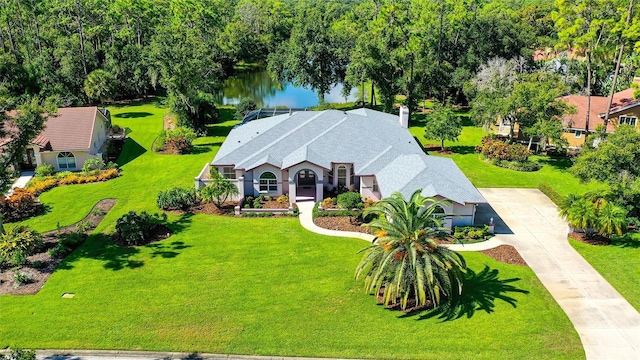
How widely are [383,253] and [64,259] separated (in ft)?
62.0

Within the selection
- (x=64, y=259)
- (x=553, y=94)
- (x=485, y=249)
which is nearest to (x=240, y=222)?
(x=64, y=259)

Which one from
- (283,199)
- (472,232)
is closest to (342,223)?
(283,199)

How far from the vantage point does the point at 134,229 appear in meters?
31.0

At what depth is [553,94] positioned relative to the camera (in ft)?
146

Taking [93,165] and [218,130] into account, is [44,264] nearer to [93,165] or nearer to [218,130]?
[93,165]

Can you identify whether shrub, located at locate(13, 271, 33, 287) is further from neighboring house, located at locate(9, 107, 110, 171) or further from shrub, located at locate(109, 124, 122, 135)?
shrub, located at locate(109, 124, 122, 135)

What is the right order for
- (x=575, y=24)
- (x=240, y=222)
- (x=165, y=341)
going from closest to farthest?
(x=165, y=341) → (x=240, y=222) → (x=575, y=24)

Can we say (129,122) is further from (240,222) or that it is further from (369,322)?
(369,322)

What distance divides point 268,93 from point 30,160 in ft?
160

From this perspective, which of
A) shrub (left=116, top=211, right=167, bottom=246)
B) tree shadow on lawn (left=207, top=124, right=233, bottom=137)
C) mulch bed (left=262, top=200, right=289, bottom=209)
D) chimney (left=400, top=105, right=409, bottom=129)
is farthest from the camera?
tree shadow on lawn (left=207, top=124, right=233, bottom=137)

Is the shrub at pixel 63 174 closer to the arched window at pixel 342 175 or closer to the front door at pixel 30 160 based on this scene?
the front door at pixel 30 160

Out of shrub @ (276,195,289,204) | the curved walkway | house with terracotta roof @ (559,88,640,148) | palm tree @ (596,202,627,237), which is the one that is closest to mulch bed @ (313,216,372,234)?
the curved walkway

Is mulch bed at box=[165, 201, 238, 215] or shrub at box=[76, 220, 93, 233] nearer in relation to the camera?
shrub at box=[76, 220, 93, 233]

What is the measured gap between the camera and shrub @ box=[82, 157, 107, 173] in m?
43.3
